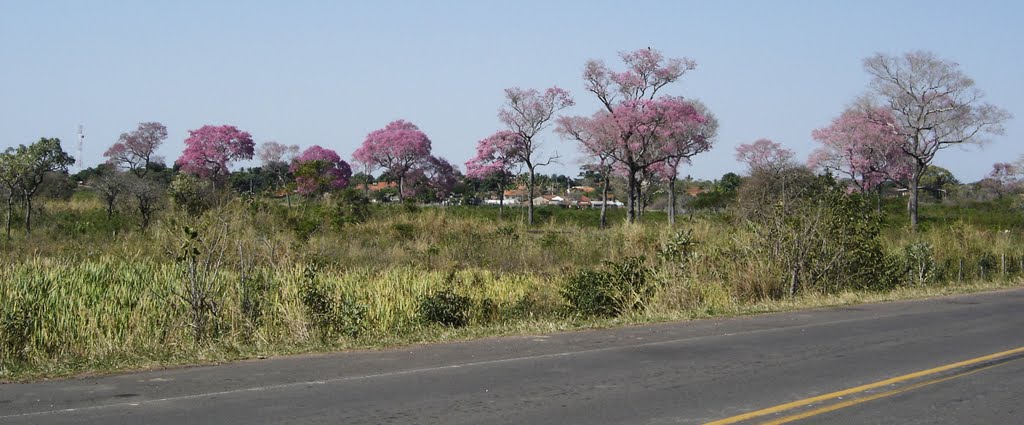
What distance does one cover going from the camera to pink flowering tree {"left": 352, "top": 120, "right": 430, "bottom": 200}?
6694 cm

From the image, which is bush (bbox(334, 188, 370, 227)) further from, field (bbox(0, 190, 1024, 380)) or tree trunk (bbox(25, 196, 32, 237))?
tree trunk (bbox(25, 196, 32, 237))

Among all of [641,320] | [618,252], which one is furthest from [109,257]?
[618,252]

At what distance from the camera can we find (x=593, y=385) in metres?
9.29

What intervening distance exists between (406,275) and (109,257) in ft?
23.0

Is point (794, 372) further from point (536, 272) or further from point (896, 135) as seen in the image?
point (896, 135)

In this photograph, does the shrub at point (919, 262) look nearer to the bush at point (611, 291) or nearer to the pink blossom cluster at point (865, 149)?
the bush at point (611, 291)

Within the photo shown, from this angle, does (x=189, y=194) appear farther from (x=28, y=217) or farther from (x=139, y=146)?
(x=139, y=146)

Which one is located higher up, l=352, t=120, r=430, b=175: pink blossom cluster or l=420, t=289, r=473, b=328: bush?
l=352, t=120, r=430, b=175: pink blossom cluster

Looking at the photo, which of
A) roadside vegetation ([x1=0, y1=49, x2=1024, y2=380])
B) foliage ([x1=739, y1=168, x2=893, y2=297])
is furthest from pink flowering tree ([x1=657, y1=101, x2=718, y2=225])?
foliage ([x1=739, y1=168, x2=893, y2=297])

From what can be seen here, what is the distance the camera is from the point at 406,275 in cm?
2034

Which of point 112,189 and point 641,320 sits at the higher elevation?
point 112,189

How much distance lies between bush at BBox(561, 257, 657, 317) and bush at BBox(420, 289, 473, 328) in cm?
281

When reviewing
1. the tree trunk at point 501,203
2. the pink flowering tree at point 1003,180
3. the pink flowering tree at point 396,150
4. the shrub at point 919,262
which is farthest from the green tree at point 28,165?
the pink flowering tree at point 1003,180

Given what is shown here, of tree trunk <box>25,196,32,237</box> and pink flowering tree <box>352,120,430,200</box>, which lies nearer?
tree trunk <box>25,196,32,237</box>
